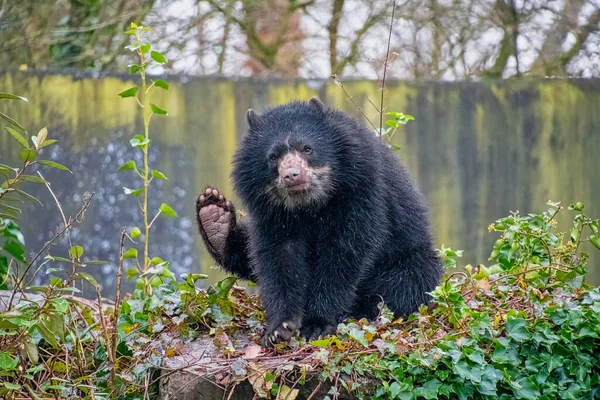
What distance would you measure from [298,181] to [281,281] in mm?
570

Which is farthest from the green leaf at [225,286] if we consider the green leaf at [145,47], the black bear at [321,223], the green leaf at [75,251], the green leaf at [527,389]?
the green leaf at [527,389]

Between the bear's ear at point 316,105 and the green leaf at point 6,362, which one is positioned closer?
the green leaf at point 6,362

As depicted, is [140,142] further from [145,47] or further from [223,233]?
[223,233]

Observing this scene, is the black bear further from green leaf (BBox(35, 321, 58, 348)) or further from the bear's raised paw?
green leaf (BBox(35, 321, 58, 348))

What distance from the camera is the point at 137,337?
15.2 feet

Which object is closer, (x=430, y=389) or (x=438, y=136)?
(x=430, y=389)

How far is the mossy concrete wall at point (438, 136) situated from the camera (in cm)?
827

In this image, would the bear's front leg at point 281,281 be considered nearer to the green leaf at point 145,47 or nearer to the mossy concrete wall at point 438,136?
the green leaf at point 145,47

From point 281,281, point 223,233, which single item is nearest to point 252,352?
point 281,281

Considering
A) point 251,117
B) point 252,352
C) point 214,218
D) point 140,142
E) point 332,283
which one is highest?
point 251,117

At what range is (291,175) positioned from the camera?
178 inches

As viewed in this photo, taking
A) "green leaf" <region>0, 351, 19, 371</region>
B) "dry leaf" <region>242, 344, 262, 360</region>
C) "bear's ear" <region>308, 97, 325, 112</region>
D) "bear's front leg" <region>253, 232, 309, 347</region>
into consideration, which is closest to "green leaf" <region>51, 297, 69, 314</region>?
"green leaf" <region>0, 351, 19, 371</region>

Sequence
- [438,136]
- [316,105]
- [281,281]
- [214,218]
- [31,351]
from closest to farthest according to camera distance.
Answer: [31,351], [281,281], [316,105], [214,218], [438,136]

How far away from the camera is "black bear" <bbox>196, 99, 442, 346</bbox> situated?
4.50 metres
